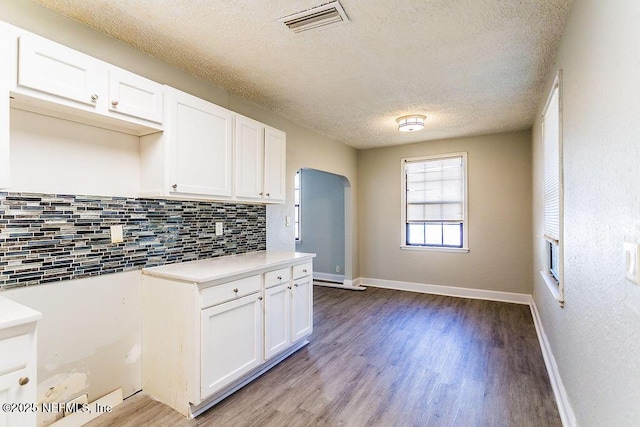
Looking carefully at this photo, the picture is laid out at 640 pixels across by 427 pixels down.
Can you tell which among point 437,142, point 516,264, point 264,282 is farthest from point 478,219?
point 264,282

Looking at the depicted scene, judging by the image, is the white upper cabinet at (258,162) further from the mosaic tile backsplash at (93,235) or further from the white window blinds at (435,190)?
the white window blinds at (435,190)

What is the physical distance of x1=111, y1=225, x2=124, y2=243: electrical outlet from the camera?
2180mm

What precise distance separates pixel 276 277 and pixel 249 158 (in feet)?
3.61

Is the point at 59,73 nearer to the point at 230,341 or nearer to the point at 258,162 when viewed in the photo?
the point at 258,162

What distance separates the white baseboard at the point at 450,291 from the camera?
15.3ft

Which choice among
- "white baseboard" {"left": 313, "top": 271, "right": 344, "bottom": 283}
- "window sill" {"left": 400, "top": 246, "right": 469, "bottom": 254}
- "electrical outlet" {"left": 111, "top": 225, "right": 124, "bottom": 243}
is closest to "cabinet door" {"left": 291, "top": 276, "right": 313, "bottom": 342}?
"electrical outlet" {"left": 111, "top": 225, "right": 124, "bottom": 243}

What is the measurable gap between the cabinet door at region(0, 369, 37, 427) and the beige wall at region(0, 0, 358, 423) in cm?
67

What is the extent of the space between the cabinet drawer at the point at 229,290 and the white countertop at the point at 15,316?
2.84ft

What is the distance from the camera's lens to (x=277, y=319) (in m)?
2.75

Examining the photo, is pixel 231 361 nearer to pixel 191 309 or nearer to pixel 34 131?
pixel 191 309

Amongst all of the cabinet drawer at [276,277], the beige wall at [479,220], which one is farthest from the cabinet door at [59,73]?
the beige wall at [479,220]

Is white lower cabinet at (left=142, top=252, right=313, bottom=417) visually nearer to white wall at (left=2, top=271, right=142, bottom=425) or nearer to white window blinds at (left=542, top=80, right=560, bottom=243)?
white wall at (left=2, top=271, right=142, bottom=425)

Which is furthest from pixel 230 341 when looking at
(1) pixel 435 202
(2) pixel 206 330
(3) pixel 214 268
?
(1) pixel 435 202

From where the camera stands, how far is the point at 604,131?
1320mm
